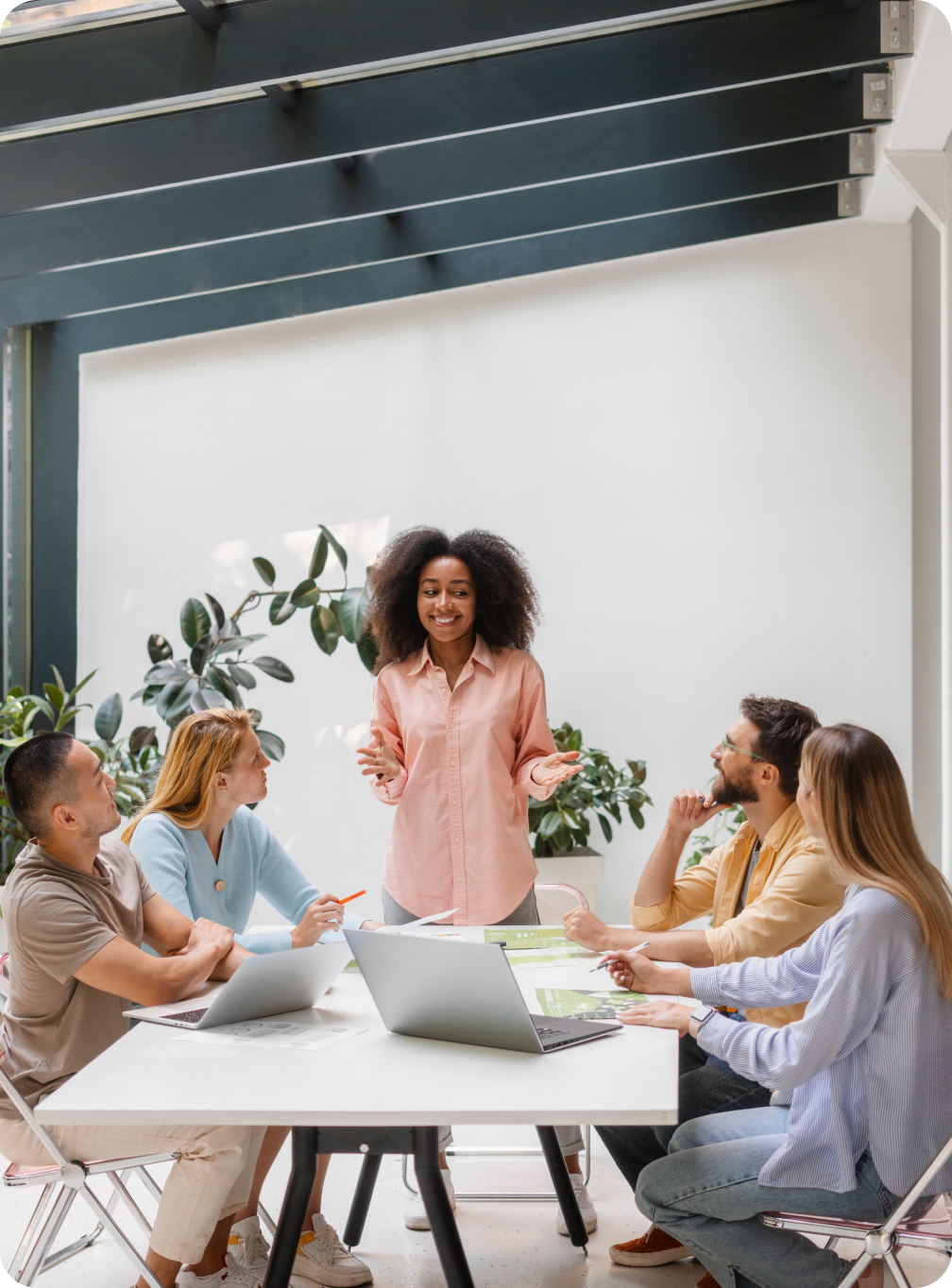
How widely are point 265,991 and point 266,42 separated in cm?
257

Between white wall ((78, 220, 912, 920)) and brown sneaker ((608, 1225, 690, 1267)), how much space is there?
2.67 metres

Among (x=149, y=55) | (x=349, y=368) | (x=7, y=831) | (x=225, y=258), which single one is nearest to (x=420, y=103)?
(x=149, y=55)

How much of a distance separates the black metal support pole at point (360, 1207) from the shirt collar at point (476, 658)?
1.26 m

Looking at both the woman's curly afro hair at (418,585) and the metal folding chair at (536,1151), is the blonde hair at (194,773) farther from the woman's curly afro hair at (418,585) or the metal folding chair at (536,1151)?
the metal folding chair at (536,1151)

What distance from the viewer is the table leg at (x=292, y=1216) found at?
5.97ft

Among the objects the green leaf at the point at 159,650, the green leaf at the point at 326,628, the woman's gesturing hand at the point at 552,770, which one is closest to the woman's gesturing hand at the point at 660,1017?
the woman's gesturing hand at the point at 552,770

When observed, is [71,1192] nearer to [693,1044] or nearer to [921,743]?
[693,1044]

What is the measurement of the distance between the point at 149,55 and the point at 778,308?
307 centimetres

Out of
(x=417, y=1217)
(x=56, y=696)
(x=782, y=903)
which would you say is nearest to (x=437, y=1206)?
(x=782, y=903)

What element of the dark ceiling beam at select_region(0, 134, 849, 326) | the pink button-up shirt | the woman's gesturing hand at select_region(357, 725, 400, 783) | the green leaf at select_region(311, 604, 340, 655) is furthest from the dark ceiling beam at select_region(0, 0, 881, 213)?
the woman's gesturing hand at select_region(357, 725, 400, 783)

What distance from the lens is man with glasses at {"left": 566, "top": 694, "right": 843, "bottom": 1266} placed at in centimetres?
227

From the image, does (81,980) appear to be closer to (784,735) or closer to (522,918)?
(522,918)

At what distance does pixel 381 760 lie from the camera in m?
2.88

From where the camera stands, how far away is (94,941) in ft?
6.50
